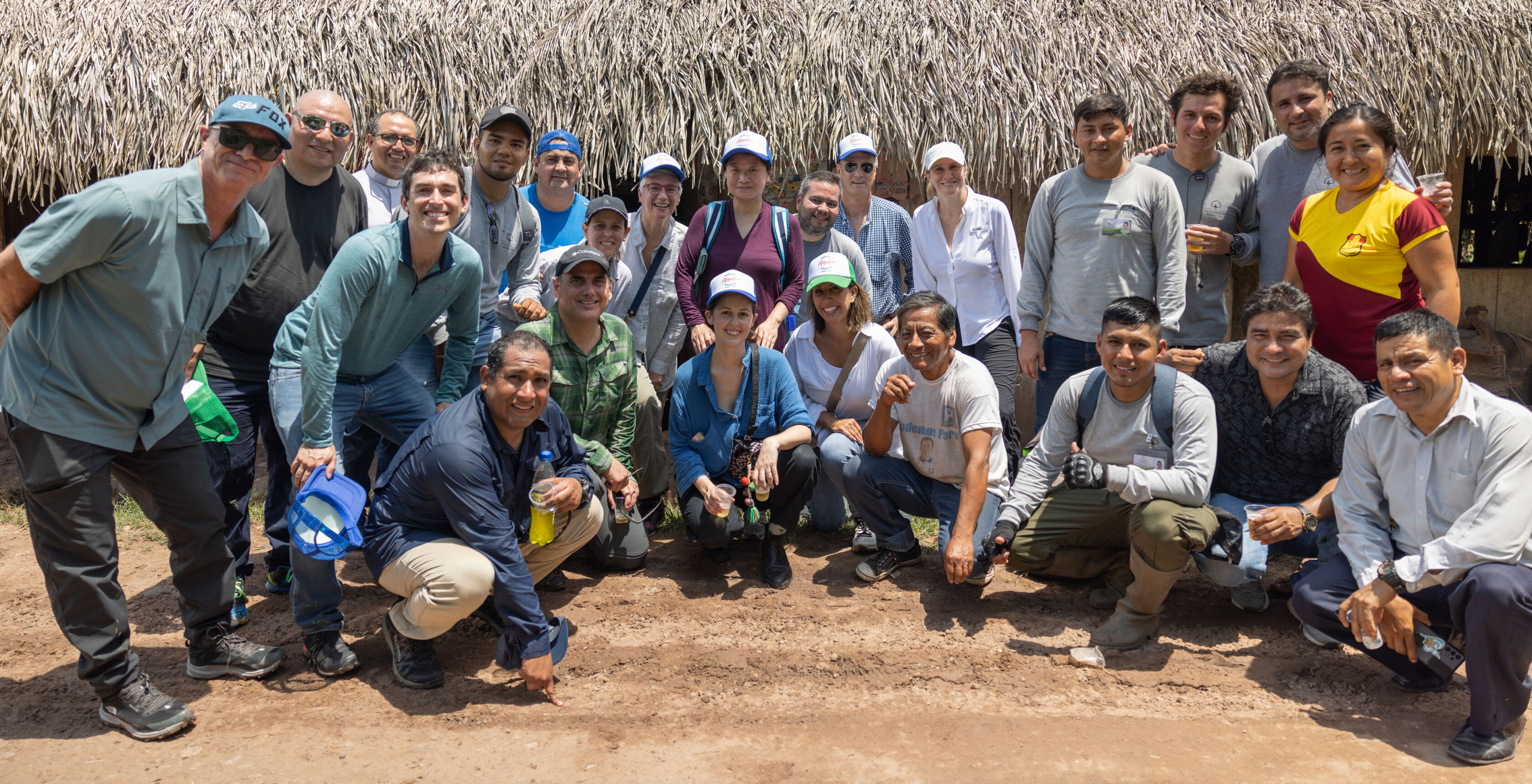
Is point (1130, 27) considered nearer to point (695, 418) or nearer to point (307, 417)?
point (695, 418)

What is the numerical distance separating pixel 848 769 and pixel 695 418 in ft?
5.88

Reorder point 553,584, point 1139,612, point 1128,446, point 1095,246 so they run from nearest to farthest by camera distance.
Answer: point 1139,612
point 1128,446
point 553,584
point 1095,246

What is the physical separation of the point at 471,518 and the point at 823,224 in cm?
222

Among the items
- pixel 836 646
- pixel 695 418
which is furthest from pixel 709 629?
pixel 695 418

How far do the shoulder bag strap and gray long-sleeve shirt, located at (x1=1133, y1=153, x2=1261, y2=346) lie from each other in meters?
1.34

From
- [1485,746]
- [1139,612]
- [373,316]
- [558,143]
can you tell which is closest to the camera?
[1485,746]

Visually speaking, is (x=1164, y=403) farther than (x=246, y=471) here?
No

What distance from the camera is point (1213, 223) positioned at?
13.7 feet

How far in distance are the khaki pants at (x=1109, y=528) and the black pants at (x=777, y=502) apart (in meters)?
0.90

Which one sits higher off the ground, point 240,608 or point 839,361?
point 839,361

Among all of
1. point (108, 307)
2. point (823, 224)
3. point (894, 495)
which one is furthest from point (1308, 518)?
point (108, 307)

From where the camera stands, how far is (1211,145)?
13.7ft

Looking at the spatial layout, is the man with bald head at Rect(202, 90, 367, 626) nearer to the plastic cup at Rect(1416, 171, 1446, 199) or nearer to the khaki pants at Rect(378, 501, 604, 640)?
the khaki pants at Rect(378, 501, 604, 640)

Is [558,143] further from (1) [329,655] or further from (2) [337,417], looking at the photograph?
(1) [329,655]
